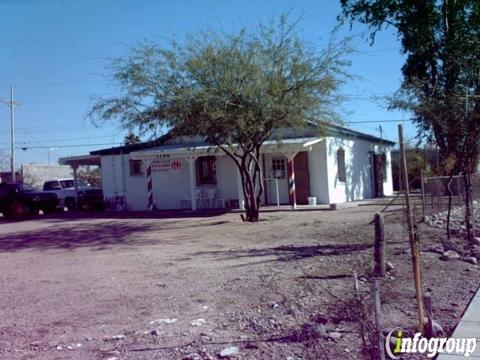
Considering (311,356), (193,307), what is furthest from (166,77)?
(311,356)

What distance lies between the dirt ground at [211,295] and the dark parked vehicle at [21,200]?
1321 cm

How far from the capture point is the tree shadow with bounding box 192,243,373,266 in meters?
10.2

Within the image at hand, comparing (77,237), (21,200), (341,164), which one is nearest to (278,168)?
(341,164)

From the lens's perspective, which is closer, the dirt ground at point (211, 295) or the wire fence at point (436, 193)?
the dirt ground at point (211, 295)

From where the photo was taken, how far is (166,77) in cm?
1622

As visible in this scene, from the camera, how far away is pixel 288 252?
10.8 metres

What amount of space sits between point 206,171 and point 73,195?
27.5 ft

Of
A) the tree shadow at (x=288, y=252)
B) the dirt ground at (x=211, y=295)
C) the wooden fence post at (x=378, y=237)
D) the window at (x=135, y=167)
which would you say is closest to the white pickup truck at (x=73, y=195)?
the window at (x=135, y=167)

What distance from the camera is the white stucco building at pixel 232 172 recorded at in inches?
915

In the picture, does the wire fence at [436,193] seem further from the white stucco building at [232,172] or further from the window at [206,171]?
the window at [206,171]

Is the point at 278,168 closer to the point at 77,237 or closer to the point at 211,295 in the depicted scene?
the point at 77,237

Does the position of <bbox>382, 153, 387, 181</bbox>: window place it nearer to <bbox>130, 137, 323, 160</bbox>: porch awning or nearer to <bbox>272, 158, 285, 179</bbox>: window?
<bbox>272, 158, 285, 179</bbox>: window

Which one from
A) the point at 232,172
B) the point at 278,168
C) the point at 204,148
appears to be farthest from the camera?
the point at 232,172

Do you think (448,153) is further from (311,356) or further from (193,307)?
(311,356)
